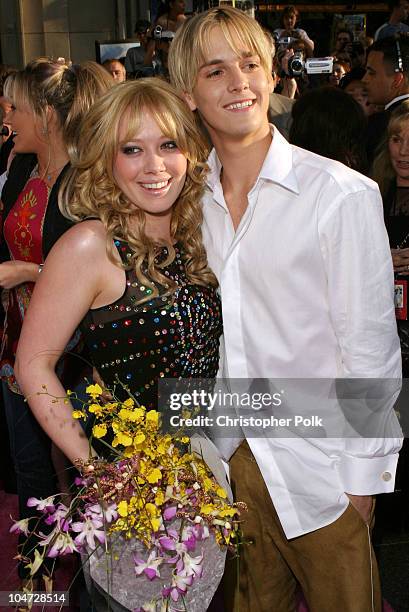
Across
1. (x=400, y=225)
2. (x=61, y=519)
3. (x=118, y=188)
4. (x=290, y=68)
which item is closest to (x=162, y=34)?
(x=290, y=68)

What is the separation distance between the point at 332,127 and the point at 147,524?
104 inches

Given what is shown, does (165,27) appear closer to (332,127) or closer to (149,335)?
(332,127)

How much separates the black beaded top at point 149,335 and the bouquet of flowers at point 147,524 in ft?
1.52

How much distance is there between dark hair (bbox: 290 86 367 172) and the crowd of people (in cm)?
153

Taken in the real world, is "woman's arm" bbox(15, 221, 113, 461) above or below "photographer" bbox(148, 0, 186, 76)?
below

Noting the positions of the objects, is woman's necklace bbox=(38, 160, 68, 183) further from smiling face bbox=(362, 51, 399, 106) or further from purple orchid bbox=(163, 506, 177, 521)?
smiling face bbox=(362, 51, 399, 106)

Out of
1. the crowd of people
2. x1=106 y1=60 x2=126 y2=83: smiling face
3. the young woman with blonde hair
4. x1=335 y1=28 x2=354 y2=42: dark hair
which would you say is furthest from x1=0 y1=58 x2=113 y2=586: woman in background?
x1=335 y1=28 x2=354 y2=42: dark hair

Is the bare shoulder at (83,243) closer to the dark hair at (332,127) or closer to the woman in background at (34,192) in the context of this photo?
the woman in background at (34,192)

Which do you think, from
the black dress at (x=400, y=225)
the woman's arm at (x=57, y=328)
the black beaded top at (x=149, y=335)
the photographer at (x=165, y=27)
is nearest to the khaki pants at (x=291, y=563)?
the black beaded top at (x=149, y=335)

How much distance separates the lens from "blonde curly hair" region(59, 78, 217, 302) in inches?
79.4

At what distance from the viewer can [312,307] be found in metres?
1.87

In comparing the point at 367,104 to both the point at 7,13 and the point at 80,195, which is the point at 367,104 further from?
the point at 7,13

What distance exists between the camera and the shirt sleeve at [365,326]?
1792mm

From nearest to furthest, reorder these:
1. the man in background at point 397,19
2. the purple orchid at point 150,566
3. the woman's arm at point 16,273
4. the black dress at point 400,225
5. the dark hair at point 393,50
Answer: the purple orchid at point 150,566
the woman's arm at point 16,273
the black dress at point 400,225
the dark hair at point 393,50
the man in background at point 397,19
